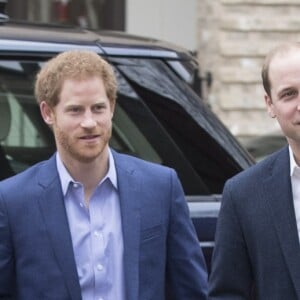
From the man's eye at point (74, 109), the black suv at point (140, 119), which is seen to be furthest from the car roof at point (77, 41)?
the man's eye at point (74, 109)

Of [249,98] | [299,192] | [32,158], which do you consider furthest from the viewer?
[249,98]

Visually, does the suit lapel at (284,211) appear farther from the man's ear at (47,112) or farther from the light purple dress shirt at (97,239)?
the man's ear at (47,112)

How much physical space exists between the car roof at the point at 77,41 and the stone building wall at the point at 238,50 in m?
8.53

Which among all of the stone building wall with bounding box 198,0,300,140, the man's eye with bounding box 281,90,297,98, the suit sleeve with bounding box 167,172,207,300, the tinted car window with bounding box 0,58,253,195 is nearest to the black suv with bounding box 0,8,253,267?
the tinted car window with bounding box 0,58,253,195

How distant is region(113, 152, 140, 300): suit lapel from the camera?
3912mm

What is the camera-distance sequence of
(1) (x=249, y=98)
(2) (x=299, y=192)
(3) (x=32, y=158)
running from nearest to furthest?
(2) (x=299, y=192) < (3) (x=32, y=158) < (1) (x=249, y=98)

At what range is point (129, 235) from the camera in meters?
3.94

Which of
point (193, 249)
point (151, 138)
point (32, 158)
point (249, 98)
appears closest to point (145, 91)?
point (151, 138)

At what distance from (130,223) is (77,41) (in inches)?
52.0

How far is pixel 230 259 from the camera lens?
3.93 m

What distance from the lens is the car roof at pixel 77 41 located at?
5.01 metres

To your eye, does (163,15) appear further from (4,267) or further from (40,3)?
(4,267)

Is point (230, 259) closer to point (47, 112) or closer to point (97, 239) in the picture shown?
point (97, 239)

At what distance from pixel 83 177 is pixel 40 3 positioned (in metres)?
10.3
